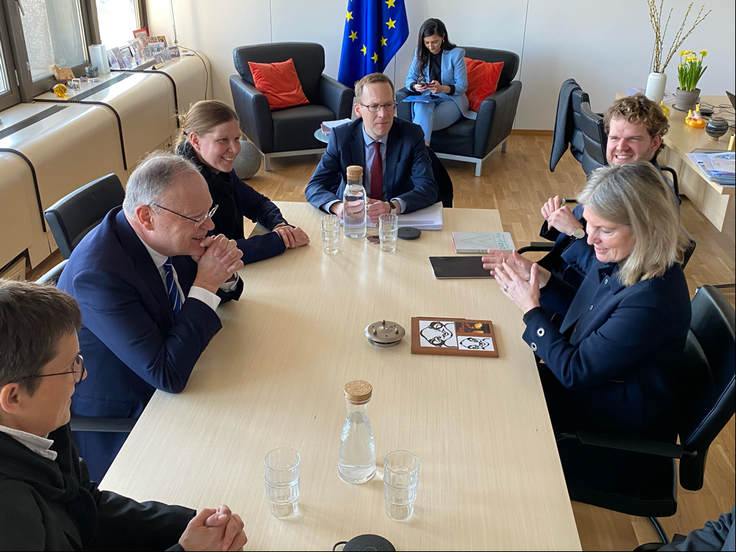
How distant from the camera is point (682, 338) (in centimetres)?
156

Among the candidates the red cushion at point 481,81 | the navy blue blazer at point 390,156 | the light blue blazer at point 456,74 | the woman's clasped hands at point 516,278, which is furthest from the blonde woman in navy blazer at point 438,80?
the woman's clasped hands at point 516,278

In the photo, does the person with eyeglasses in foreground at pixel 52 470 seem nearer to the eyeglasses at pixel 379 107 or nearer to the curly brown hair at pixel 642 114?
the eyeglasses at pixel 379 107

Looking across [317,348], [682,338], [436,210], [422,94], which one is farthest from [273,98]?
[682,338]

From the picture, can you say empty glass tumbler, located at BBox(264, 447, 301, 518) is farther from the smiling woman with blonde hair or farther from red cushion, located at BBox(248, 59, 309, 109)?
red cushion, located at BBox(248, 59, 309, 109)

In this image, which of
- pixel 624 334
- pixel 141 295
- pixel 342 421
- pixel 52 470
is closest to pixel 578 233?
pixel 624 334

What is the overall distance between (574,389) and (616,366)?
148 millimetres

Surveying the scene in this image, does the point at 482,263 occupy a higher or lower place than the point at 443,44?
lower

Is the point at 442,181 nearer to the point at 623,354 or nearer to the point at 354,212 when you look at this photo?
the point at 354,212

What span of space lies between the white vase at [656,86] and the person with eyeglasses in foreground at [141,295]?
373cm

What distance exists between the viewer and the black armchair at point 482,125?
5.04m

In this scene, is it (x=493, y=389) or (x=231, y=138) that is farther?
(x=231, y=138)

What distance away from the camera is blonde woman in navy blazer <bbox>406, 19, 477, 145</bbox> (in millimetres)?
5109

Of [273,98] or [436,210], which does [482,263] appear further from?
[273,98]

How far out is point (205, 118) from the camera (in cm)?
233
